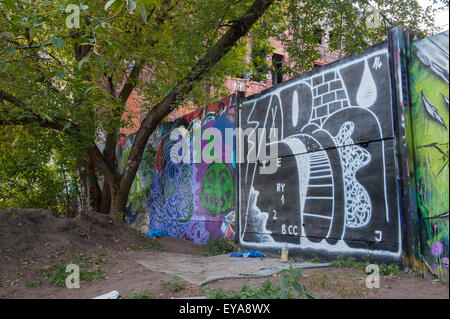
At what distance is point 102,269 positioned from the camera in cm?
536

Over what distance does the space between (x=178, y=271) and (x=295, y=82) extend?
350 centimetres

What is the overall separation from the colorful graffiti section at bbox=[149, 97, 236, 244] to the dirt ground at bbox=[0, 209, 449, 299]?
636 millimetres

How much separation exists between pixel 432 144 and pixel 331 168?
1.47m

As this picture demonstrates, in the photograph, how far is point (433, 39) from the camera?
13.6ft

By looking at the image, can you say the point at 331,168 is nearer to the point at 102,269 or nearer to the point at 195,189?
the point at 102,269

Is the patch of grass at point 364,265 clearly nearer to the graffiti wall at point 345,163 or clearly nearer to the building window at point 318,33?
the graffiti wall at point 345,163

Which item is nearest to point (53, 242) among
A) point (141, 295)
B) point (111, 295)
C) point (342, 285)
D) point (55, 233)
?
point (55, 233)

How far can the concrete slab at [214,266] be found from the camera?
4472 millimetres

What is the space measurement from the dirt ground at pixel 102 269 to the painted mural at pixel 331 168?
69 centimetres
